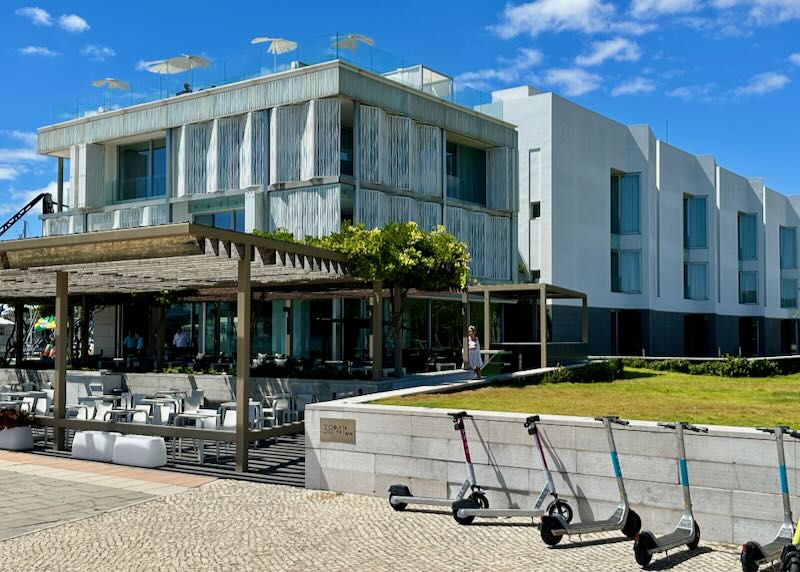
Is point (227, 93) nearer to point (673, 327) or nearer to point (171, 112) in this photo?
point (171, 112)

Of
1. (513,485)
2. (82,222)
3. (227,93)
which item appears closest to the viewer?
(513,485)

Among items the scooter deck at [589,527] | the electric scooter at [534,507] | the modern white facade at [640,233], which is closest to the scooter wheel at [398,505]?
the electric scooter at [534,507]

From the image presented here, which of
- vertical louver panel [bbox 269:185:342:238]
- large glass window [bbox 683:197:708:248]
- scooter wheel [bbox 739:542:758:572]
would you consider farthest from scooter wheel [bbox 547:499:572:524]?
large glass window [bbox 683:197:708:248]

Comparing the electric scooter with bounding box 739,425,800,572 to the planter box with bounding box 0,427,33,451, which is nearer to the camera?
the electric scooter with bounding box 739,425,800,572

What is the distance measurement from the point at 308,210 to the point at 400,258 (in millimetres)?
11611

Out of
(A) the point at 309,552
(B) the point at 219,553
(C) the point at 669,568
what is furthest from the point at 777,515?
(B) the point at 219,553

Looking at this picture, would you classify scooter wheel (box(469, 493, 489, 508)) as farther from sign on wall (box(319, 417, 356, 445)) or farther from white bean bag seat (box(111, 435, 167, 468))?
white bean bag seat (box(111, 435, 167, 468))

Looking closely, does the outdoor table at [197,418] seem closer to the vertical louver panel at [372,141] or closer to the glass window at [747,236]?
the vertical louver panel at [372,141]

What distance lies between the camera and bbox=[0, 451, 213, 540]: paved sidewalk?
9.01m

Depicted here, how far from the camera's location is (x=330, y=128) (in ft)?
89.5

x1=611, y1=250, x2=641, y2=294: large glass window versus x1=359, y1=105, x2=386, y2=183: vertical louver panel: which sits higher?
x1=359, y1=105, x2=386, y2=183: vertical louver panel

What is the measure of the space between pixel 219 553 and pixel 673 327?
4042 centimetres

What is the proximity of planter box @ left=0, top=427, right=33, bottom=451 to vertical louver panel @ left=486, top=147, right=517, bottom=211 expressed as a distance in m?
23.5

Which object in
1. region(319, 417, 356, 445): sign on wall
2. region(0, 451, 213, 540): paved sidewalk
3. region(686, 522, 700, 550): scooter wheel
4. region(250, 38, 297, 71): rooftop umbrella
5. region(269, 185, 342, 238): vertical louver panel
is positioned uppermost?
region(250, 38, 297, 71): rooftop umbrella
